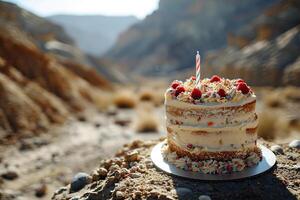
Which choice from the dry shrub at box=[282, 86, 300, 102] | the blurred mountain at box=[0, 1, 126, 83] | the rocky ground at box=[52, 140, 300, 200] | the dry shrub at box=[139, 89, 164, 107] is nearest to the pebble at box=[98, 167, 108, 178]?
the rocky ground at box=[52, 140, 300, 200]

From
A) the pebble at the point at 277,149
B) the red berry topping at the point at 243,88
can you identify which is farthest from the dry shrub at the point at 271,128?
the red berry topping at the point at 243,88

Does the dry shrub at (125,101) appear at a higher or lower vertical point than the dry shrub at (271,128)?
higher

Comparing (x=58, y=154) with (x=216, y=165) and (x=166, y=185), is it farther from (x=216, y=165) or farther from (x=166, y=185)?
(x=216, y=165)

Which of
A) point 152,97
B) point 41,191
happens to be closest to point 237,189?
point 41,191

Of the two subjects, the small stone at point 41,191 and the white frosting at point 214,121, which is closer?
the white frosting at point 214,121

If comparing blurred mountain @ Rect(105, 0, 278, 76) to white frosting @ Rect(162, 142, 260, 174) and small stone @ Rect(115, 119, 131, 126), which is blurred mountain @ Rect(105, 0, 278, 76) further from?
white frosting @ Rect(162, 142, 260, 174)

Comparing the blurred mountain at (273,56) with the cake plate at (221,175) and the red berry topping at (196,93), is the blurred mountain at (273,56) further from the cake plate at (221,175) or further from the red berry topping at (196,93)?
the red berry topping at (196,93)
